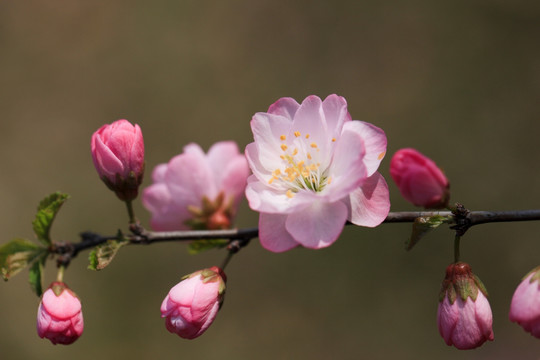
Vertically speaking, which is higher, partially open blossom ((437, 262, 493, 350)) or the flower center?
the flower center

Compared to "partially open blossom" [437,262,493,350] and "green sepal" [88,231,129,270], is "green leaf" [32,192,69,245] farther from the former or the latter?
"partially open blossom" [437,262,493,350]

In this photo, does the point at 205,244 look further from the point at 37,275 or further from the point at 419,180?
the point at 419,180

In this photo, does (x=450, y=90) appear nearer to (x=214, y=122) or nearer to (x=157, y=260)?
(x=214, y=122)

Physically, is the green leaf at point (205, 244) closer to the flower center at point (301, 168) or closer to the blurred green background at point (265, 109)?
the flower center at point (301, 168)

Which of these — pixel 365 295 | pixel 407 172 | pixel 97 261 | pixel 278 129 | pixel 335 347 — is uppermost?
pixel 278 129

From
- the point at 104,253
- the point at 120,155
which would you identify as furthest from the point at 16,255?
the point at 120,155

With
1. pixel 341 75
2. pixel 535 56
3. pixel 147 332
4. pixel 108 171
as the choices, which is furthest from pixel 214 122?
pixel 108 171

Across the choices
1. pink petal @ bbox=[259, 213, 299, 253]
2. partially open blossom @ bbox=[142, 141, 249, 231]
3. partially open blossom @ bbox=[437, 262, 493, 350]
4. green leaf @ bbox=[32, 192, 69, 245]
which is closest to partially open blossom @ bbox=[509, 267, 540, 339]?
partially open blossom @ bbox=[437, 262, 493, 350]

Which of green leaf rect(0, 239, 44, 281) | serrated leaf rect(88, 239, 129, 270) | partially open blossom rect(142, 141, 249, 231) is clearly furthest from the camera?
partially open blossom rect(142, 141, 249, 231)
